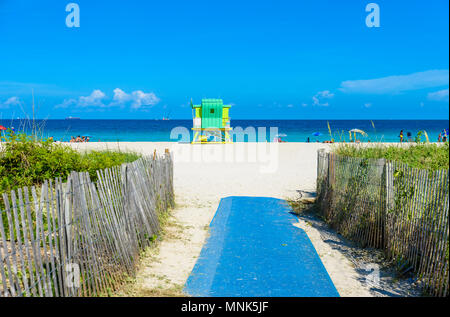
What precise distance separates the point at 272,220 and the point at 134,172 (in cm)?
323

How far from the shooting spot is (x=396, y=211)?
496 cm

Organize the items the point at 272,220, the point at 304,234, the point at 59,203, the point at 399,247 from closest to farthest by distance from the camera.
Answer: the point at 59,203 → the point at 399,247 → the point at 304,234 → the point at 272,220

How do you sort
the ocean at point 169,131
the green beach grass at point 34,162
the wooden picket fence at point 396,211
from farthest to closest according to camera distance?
the ocean at point 169,131 < the green beach grass at point 34,162 < the wooden picket fence at point 396,211

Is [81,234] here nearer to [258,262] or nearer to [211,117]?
[258,262]

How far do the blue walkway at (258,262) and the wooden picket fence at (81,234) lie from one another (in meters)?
0.91

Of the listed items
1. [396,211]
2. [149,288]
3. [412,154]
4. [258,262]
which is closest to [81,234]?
[149,288]

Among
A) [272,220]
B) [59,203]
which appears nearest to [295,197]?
[272,220]

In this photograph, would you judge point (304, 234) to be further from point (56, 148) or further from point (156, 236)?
point (56, 148)

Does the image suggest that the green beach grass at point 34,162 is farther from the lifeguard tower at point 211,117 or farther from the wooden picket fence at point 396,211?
the lifeguard tower at point 211,117

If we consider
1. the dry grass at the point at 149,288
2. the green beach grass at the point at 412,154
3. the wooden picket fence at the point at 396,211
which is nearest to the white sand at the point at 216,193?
the dry grass at the point at 149,288

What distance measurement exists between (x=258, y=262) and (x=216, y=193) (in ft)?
17.7

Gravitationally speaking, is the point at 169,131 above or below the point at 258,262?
above

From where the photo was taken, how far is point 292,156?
20047 mm

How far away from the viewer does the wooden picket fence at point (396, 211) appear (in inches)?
154
